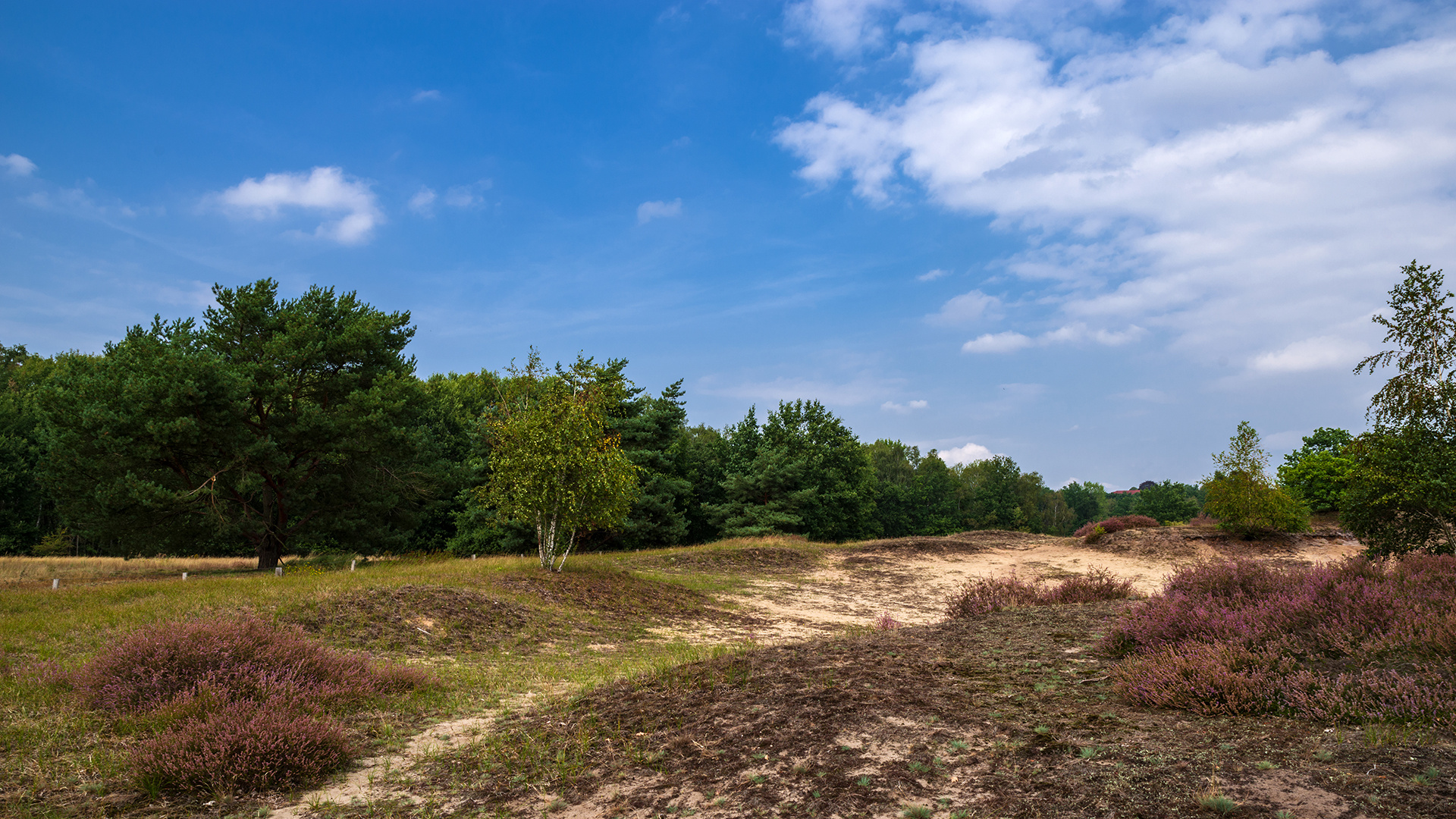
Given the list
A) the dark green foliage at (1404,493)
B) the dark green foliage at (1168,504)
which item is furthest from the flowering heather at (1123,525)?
the dark green foliage at (1168,504)

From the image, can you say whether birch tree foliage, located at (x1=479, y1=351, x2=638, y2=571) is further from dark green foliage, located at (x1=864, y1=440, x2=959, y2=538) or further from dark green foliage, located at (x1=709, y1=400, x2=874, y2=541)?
dark green foliage, located at (x1=864, y1=440, x2=959, y2=538)

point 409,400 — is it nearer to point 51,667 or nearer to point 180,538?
A: point 180,538

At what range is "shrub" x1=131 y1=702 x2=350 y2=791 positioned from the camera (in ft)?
19.0

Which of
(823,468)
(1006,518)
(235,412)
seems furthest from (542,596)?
(1006,518)

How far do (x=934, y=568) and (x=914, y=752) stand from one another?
965 inches

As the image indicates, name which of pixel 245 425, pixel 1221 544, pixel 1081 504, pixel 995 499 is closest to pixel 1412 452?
pixel 1221 544

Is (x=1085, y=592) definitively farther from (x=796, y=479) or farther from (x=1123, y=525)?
(x=796, y=479)

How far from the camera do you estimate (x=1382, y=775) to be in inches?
143

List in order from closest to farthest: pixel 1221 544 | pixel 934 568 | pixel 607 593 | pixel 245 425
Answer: pixel 607 593
pixel 245 425
pixel 934 568
pixel 1221 544

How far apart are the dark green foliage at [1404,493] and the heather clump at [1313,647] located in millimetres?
7651

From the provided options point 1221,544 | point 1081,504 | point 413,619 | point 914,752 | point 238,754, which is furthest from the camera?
point 1081,504

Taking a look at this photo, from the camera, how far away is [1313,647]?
226 inches

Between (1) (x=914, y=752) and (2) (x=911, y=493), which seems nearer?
(1) (x=914, y=752)

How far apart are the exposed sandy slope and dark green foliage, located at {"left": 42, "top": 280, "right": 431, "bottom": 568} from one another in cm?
1754
